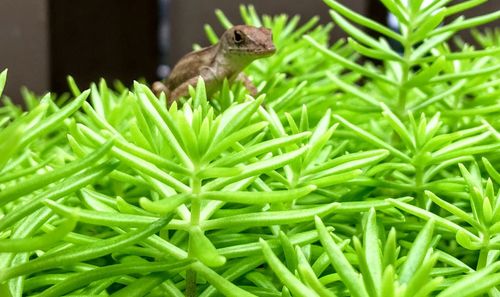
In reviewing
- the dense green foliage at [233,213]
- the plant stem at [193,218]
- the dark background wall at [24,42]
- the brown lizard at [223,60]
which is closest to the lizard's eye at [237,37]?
the brown lizard at [223,60]

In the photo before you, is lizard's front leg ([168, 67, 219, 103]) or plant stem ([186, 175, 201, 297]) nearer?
plant stem ([186, 175, 201, 297])

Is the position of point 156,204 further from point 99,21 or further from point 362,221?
point 99,21

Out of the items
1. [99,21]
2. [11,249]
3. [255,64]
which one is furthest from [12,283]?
[99,21]

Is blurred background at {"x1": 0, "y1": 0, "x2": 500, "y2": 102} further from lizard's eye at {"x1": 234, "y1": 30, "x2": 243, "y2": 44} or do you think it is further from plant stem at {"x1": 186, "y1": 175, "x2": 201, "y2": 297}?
plant stem at {"x1": 186, "y1": 175, "x2": 201, "y2": 297}

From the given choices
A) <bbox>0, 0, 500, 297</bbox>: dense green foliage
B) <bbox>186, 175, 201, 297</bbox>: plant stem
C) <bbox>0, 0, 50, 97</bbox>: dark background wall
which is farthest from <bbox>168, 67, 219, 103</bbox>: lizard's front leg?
<bbox>0, 0, 50, 97</bbox>: dark background wall

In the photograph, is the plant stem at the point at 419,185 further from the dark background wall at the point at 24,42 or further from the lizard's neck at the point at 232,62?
the dark background wall at the point at 24,42

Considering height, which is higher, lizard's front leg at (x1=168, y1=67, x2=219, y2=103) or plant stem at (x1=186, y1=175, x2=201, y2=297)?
lizard's front leg at (x1=168, y1=67, x2=219, y2=103)

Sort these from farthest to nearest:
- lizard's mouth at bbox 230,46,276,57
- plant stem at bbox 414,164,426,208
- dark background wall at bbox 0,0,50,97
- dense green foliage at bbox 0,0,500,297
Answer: dark background wall at bbox 0,0,50,97, lizard's mouth at bbox 230,46,276,57, plant stem at bbox 414,164,426,208, dense green foliage at bbox 0,0,500,297
